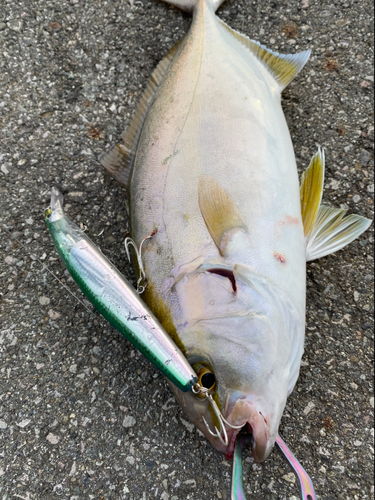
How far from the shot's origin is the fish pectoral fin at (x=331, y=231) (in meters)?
1.95

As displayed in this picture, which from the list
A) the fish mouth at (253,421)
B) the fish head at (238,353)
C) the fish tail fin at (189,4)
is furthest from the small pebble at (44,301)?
the fish tail fin at (189,4)

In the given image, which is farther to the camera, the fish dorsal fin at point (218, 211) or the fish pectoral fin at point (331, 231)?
the fish pectoral fin at point (331, 231)

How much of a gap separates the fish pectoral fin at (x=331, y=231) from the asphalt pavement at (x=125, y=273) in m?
0.20

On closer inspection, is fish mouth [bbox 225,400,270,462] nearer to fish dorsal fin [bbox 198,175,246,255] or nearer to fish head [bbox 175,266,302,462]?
fish head [bbox 175,266,302,462]

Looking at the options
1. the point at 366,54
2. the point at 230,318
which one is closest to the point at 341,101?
the point at 366,54

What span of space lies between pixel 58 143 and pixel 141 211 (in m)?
0.84

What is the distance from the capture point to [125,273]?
207 centimetres

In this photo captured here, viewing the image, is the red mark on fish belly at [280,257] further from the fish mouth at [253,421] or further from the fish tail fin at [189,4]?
the fish tail fin at [189,4]

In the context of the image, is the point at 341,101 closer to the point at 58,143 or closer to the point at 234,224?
the point at 234,224

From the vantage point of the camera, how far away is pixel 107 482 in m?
1.81

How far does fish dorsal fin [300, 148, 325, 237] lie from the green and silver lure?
95cm

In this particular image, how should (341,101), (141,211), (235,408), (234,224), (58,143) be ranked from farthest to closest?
(341,101), (58,143), (141,211), (234,224), (235,408)

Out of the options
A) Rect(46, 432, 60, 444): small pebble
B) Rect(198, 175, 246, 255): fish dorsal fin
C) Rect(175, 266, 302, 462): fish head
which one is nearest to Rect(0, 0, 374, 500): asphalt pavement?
Rect(46, 432, 60, 444): small pebble

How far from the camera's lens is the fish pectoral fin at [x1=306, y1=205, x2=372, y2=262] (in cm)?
195
